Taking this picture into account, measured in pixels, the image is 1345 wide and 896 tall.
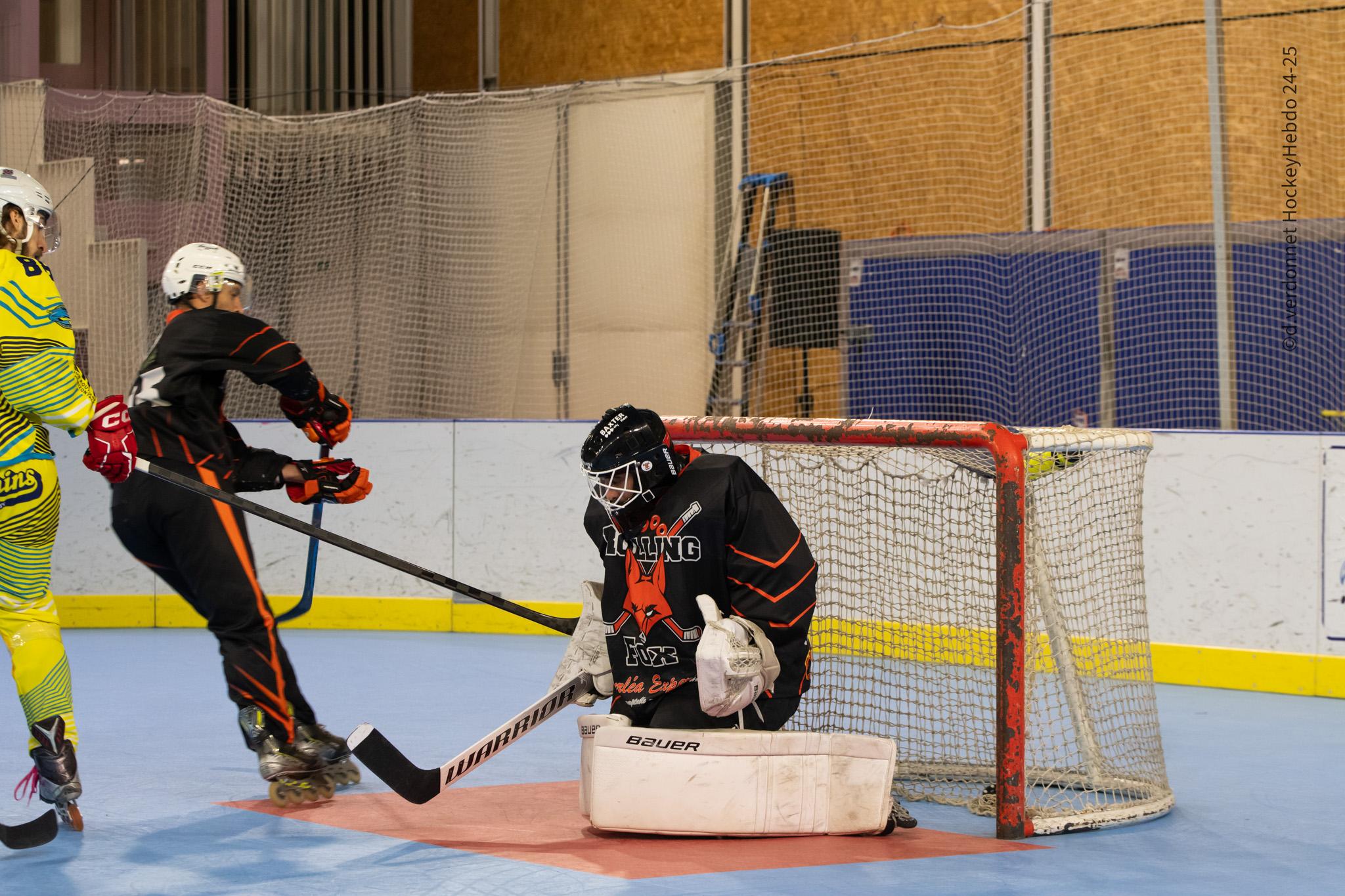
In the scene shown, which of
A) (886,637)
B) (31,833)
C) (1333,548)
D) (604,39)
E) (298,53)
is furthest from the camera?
(604,39)

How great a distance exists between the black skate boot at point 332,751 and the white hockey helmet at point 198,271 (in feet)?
3.94

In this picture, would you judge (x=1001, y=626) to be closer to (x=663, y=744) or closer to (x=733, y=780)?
(x=733, y=780)

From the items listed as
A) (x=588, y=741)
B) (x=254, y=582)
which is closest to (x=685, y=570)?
(x=588, y=741)

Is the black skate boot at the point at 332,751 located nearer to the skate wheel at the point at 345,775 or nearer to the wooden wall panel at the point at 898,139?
the skate wheel at the point at 345,775

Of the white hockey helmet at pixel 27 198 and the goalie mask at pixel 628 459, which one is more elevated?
the white hockey helmet at pixel 27 198

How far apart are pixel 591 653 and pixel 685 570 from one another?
408 mm

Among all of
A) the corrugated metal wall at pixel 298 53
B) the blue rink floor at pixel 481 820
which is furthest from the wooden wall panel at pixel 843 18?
the blue rink floor at pixel 481 820

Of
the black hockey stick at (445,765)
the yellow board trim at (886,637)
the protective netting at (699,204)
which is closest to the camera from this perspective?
the black hockey stick at (445,765)

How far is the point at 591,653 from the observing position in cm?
400

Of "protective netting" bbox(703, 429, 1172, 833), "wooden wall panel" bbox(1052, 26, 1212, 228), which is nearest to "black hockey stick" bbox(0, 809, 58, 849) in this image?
"protective netting" bbox(703, 429, 1172, 833)

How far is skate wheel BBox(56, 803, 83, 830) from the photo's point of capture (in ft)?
12.4

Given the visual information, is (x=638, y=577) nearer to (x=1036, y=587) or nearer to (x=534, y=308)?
(x=1036, y=587)

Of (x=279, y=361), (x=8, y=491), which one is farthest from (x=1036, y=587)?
(x=8, y=491)

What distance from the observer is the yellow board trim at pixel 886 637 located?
15.3ft
